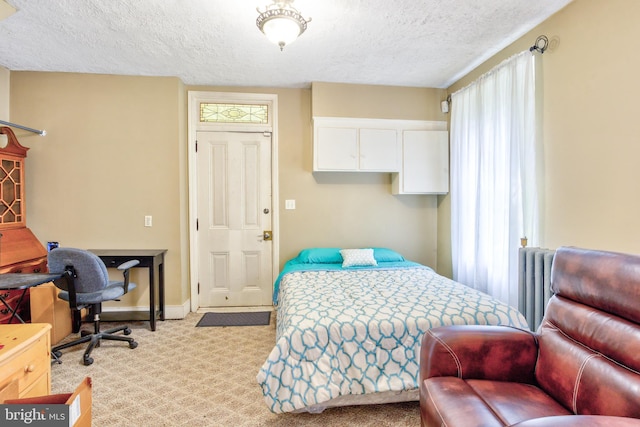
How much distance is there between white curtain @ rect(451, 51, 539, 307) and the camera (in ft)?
8.07

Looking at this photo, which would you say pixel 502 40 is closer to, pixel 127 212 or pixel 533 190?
pixel 533 190

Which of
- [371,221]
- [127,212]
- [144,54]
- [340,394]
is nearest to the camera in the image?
[340,394]

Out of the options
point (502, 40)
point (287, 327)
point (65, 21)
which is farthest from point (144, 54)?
point (502, 40)

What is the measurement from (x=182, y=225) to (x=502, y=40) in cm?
359

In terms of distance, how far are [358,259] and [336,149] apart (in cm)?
125

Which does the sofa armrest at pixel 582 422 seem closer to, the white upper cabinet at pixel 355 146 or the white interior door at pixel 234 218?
the white upper cabinet at pixel 355 146

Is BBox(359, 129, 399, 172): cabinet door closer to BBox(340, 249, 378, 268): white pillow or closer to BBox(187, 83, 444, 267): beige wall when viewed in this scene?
BBox(187, 83, 444, 267): beige wall

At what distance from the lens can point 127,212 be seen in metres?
3.37

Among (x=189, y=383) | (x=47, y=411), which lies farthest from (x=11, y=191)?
(x=47, y=411)

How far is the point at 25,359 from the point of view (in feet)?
4.83

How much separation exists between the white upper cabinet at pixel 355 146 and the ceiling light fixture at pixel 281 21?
1.42 m

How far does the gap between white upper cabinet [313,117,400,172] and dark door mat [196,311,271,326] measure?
1756 millimetres

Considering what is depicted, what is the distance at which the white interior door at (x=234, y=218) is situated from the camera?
12.0 ft

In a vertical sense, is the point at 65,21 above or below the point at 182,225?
above
